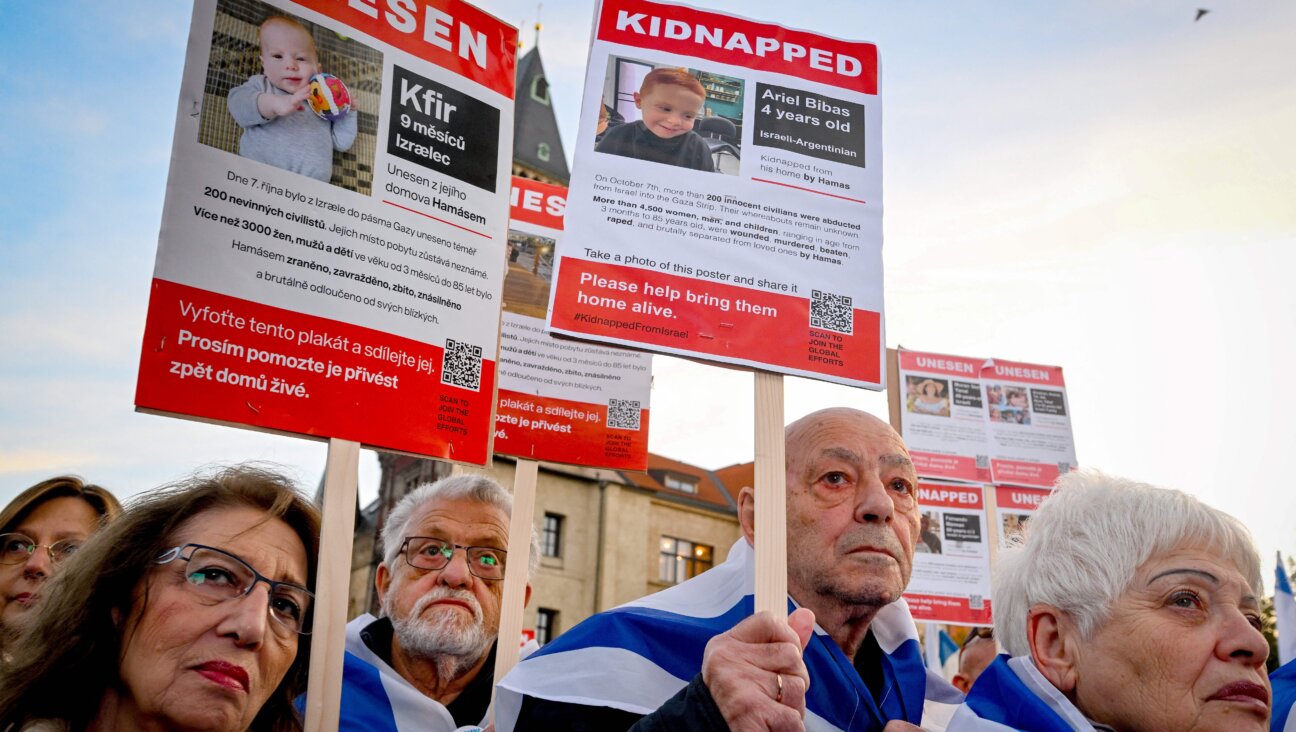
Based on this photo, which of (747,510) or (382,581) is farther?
(382,581)

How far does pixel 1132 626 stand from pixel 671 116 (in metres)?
1.95

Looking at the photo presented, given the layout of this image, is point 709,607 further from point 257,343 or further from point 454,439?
point 257,343

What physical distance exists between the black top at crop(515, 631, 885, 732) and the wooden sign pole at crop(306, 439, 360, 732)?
1.70 feet

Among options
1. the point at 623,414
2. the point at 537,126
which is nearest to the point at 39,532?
the point at 623,414

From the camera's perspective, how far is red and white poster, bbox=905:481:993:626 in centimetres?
784

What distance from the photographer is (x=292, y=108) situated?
10.2 ft

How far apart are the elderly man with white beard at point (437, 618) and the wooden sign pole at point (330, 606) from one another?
1.08 meters

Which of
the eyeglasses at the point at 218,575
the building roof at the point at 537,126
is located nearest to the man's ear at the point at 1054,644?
the eyeglasses at the point at 218,575

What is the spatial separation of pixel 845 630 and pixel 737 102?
1709 millimetres

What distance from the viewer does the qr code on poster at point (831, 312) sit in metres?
3.21

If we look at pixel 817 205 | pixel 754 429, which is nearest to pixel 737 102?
pixel 817 205

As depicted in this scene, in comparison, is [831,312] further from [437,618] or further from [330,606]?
[437,618]

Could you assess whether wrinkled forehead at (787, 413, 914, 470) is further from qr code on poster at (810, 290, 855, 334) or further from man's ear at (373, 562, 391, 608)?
man's ear at (373, 562, 391, 608)

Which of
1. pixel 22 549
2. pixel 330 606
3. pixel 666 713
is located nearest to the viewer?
pixel 666 713
